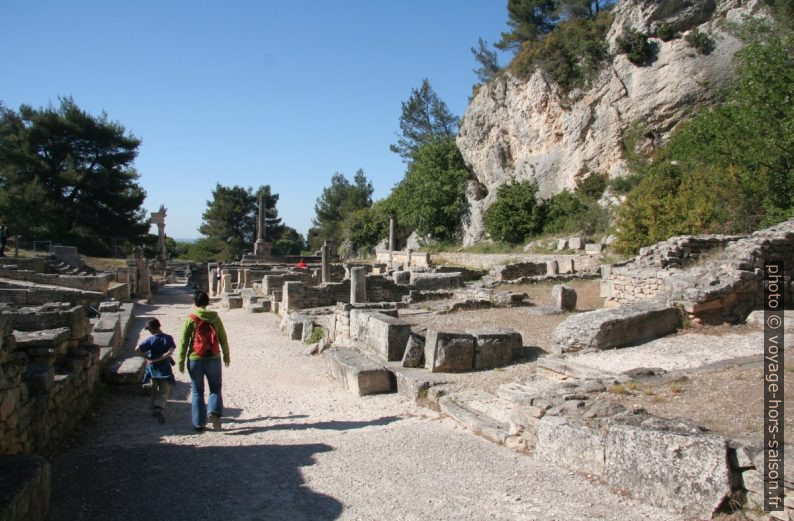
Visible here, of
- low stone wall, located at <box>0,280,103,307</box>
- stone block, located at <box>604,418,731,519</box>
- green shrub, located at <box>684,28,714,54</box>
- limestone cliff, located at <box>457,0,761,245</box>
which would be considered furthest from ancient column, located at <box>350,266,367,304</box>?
green shrub, located at <box>684,28,714,54</box>

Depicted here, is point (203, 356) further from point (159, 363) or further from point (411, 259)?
point (411, 259)

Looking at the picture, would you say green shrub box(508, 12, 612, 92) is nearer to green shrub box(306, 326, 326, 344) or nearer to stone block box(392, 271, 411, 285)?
stone block box(392, 271, 411, 285)

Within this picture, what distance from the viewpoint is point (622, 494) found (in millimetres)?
4062

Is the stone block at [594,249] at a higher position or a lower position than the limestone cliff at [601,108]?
lower

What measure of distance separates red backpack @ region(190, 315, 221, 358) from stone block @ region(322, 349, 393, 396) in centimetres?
230

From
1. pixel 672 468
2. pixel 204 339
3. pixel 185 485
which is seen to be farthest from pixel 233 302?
pixel 672 468

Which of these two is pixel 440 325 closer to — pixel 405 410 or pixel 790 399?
pixel 405 410

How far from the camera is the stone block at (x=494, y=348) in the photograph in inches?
325

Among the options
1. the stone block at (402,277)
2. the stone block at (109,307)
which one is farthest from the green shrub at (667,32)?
the stone block at (109,307)

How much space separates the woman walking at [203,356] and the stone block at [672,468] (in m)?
4.05

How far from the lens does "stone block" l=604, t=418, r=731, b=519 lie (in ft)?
11.9

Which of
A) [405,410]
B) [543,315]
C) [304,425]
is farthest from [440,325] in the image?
[304,425]

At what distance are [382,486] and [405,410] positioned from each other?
101 inches

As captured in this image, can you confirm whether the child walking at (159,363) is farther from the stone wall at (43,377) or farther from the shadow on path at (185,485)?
the shadow on path at (185,485)
